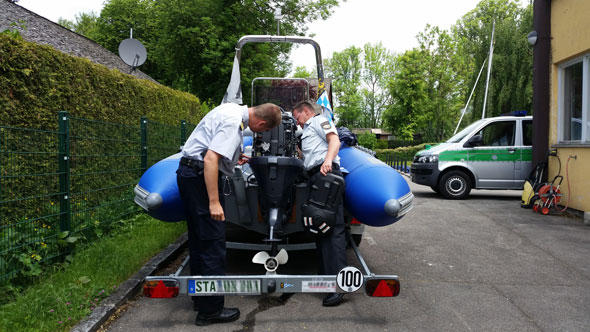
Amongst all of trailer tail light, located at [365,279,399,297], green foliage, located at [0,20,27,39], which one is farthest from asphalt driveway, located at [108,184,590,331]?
green foliage, located at [0,20,27,39]

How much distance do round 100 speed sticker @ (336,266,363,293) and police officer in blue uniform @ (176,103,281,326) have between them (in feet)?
3.16

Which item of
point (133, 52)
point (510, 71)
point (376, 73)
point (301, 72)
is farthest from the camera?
point (376, 73)

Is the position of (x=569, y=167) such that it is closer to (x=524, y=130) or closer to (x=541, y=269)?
(x=524, y=130)

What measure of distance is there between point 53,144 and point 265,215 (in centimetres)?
308

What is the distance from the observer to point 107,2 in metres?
39.5

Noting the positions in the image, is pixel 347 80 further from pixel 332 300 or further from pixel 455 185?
pixel 332 300

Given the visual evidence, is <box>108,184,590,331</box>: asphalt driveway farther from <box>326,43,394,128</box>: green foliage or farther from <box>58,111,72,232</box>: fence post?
<box>326,43,394,128</box>: green foliage

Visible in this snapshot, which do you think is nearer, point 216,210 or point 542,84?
point 216,210

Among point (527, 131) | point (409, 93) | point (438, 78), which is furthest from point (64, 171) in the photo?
point (438, 78)

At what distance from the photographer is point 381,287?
349cm

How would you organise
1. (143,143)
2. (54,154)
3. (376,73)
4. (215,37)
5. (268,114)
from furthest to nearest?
1. (376,73)
2. (215,37)
3. (143,143)
4. (54,154)
5. (268,114)

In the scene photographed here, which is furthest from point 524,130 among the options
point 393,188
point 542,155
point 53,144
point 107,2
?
point 107,2

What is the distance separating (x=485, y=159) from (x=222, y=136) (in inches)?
368

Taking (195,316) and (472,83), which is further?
(472,83)
